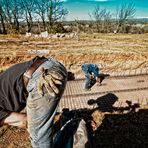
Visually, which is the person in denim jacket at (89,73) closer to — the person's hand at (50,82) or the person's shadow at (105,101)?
the person's shadow at (105,101)

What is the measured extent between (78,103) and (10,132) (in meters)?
4.19

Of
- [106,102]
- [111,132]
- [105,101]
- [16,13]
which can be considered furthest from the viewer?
[16,13]

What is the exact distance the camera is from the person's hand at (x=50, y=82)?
9.12 ft

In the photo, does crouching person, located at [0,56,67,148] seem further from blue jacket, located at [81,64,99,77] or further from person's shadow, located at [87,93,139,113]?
blue jacket, located at [81,64,99,77]

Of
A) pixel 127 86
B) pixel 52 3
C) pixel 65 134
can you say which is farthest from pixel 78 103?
pixel 52 3

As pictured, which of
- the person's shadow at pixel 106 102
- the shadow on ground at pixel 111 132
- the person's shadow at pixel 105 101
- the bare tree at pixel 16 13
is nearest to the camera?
the shadow on ground at pixel 111 132

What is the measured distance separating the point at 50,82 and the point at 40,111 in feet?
0.99

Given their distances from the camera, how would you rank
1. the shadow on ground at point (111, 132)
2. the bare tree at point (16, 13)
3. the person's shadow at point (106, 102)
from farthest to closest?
the bare tree at point (16, 13) → the person's shadow at point (106, 102) → the shadow on ground at point (111, 132)

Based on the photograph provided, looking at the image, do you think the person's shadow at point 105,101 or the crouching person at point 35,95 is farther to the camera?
the person's shadow at point 105,101

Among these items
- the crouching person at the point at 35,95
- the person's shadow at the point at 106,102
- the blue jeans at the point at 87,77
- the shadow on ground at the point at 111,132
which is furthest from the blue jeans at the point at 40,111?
the blue jeans at the point at 87,77

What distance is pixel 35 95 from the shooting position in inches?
111

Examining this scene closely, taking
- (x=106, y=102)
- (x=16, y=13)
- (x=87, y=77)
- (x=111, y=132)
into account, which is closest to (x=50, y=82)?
(x=111, y=132)

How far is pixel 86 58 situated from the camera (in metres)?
16.1

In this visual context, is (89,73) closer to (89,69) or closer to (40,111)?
(89,69)
